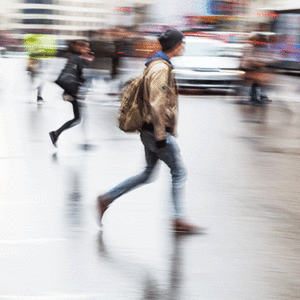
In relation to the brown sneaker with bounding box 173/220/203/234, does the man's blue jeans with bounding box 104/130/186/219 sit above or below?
above

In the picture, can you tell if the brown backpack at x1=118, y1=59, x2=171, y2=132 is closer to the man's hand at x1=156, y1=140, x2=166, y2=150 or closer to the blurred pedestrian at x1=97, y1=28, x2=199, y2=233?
the blurred pedestrian at x1=97, y1=28, x2=199, y2=233

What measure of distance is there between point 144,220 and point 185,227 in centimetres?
52

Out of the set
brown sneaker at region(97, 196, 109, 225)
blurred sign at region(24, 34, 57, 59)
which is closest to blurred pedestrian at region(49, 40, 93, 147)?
brown sneaker at region(97, 196, 109, 225)

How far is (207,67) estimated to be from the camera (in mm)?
19312

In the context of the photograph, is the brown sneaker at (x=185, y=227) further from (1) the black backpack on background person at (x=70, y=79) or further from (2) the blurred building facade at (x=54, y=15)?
(2) the blurred building facade at (x=54, y=15)

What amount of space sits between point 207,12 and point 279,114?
112 feet

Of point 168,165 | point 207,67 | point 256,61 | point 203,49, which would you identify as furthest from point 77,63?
point 203,49

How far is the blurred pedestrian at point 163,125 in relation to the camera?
207 inches

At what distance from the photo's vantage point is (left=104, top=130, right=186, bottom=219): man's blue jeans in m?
5.50

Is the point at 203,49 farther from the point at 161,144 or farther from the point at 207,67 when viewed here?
the point at 161,144

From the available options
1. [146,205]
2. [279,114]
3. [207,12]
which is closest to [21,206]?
[146,205]

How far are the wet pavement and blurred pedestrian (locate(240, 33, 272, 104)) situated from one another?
5053 mm

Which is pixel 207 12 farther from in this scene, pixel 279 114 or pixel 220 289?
pixel 220 289

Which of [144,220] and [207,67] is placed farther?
[207,67]
